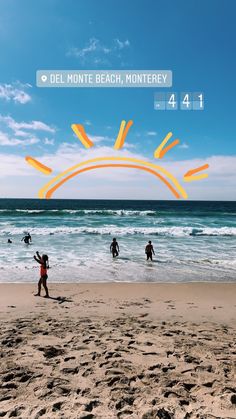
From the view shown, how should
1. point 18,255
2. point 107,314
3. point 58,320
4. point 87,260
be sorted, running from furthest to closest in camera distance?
point 18,255 < point 87,260 < point 107,314 < point 58,320

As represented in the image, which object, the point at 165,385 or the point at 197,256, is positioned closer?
the point at 165,385

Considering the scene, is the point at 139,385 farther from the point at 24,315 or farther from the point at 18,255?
the point at 18,255

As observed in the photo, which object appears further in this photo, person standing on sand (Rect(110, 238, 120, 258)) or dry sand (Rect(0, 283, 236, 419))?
person standing on sand (Rect(110, 238, 120, 258))

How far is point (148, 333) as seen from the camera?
671 cm

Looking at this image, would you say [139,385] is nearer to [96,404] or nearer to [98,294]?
[96,404]

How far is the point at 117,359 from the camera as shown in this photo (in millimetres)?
5387

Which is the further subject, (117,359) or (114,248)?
(114,248)

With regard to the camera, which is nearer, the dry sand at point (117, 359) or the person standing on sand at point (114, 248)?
the dry sand at point (117, 359)

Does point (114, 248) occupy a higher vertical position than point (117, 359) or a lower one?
higher

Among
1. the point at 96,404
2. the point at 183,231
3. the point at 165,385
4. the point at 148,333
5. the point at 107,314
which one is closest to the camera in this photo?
the point at 96,404

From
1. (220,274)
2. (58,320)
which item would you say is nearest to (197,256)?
(220,274)

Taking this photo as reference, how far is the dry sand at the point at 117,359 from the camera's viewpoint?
13.4 feet

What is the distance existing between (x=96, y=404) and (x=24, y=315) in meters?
4.58

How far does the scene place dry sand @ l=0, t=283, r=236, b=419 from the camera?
4070 millimetres
